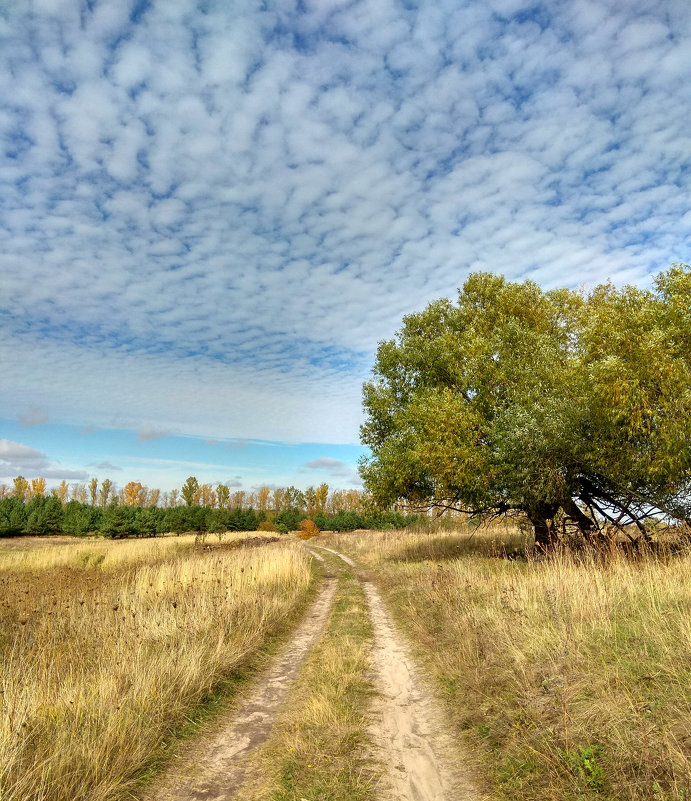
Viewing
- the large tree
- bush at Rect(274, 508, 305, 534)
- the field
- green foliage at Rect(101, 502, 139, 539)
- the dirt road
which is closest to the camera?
the field

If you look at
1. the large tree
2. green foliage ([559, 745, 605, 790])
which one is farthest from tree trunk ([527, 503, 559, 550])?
green foliage ([559, 745, 605, 790])

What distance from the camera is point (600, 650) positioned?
5496 mm

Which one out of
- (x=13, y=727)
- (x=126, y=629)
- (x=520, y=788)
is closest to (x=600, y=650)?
(x=520, y=788)

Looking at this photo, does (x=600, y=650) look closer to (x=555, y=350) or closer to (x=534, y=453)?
(x=534, y=453)

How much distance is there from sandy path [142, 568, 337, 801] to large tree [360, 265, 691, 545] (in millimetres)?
8460

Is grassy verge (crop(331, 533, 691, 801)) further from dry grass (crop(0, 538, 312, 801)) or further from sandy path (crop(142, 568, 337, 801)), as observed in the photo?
dry grass (crop(0, 538, 312, 801))

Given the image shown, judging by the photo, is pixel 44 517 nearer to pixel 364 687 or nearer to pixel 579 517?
pixel 579 517

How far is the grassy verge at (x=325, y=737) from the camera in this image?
3.89m

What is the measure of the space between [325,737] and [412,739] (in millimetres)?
960

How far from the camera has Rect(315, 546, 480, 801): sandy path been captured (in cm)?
393

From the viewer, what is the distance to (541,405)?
12625 mm

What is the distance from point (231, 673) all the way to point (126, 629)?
1.93 metres

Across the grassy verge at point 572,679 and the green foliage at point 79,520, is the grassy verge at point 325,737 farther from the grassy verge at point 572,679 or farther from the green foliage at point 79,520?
the green foliage at point 79,520

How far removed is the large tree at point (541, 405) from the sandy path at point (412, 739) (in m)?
7.21
